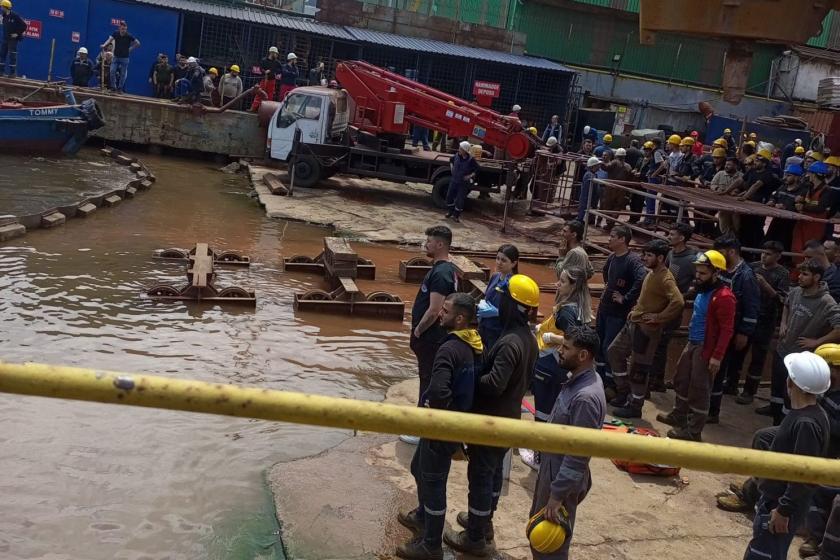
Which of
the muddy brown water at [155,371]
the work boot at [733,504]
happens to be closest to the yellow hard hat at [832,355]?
the work boot at [733,504]

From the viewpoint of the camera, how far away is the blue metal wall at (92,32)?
82.0 feet

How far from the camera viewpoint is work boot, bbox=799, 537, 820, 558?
5.68m

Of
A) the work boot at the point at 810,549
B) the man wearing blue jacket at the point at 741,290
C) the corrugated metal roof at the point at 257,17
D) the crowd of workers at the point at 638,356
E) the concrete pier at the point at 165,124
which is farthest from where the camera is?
the corrugated metal roof at the point at 257,17

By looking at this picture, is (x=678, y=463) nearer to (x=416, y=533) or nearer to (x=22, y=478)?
(x=416, y=533)

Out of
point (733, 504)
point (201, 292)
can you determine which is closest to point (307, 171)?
point (201, 292)

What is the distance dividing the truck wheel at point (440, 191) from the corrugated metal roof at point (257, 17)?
10541 mm

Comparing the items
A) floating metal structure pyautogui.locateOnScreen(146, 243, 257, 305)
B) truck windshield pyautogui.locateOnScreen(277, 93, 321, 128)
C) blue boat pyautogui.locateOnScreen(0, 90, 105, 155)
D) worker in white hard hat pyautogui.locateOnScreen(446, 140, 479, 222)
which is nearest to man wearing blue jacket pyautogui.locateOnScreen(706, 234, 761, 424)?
floating metal structure pyautogui.locateOnScreen(146, 243, 257, 305)

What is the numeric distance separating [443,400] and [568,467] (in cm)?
83

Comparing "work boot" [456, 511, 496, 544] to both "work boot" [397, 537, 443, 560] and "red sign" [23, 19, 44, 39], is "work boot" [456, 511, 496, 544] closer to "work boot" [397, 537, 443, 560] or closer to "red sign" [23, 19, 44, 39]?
"work boot" [397, 537, 443, 560]

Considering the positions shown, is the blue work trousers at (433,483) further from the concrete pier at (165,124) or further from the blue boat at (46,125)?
the concrete pier at (165,124)

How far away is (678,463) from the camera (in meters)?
2.14

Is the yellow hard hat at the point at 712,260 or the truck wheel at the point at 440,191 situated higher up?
the yellow hard hat at the point at 712,260

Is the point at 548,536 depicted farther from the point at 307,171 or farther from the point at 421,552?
the point at 307,171

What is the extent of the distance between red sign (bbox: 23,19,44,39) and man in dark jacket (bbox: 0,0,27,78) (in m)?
1.88
